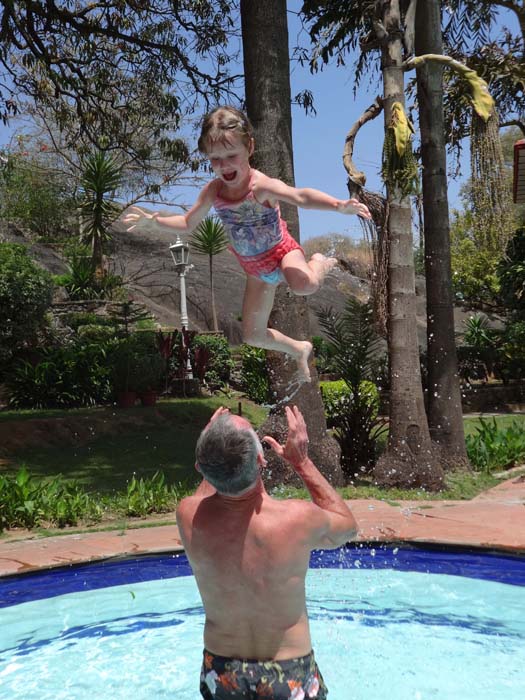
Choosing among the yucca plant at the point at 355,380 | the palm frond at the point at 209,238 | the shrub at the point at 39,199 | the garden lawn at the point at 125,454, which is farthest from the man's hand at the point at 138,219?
the shrub at the point at 39,199

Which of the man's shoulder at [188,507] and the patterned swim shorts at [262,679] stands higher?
the man's shoulder at [188,507]

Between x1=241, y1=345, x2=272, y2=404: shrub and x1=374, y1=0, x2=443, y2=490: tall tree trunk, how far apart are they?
8.57 metres

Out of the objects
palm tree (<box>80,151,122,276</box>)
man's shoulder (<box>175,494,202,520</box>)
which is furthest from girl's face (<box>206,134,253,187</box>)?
palm tree (<box>80,151,122,276</box>)

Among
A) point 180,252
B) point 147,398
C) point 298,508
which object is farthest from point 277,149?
point 180,252

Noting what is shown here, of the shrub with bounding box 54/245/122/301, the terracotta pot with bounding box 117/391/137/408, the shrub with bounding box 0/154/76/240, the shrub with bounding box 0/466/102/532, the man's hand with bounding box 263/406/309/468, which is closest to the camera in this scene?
the man's hand with bounding box 263/406/309/468

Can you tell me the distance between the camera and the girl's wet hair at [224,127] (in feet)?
11.1

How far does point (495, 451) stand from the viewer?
952 cm

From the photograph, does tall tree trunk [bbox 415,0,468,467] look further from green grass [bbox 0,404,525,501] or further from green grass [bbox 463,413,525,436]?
green grass [bbox 463,413,525,436]

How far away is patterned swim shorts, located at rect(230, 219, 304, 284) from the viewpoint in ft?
13.2

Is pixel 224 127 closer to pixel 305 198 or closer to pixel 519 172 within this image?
pixel 305 198

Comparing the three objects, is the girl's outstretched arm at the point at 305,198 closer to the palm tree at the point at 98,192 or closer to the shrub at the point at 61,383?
the shrub at the point at 61,383

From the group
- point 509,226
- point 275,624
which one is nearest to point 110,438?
point 509,226

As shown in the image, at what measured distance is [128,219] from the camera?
3.96 meters

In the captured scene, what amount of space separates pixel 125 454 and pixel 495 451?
16.4 feet
